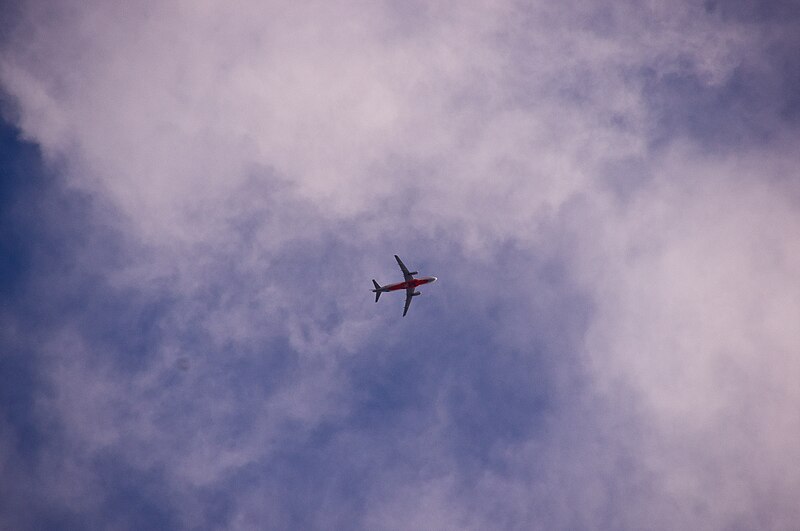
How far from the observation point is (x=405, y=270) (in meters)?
81.8
